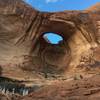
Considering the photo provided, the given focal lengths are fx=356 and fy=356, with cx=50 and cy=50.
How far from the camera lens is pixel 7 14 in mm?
26062

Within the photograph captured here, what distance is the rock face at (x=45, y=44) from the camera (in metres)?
25.1

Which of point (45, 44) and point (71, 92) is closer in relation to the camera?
point (71, 92)

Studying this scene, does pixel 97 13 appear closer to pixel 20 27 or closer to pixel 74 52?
pixel 74 52

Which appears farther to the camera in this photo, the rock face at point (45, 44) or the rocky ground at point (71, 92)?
the rock face at point (45, 44)

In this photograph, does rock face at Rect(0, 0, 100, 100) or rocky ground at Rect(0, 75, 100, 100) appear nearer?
rocky ground at Rect(0, 75, 100, 100)

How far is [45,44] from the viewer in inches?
1112

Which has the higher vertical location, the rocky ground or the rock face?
the rock face

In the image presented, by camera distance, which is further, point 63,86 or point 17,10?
point 17,10

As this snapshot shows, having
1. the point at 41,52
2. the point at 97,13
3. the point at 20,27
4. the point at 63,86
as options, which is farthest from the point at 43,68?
the point at 63,86

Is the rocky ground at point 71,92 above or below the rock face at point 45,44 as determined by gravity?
below

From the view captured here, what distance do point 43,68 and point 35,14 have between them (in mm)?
4110

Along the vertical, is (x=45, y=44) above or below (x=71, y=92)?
above

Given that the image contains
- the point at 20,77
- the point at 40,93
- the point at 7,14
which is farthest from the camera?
the point at 7,14

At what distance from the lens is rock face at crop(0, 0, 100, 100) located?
25.1m
